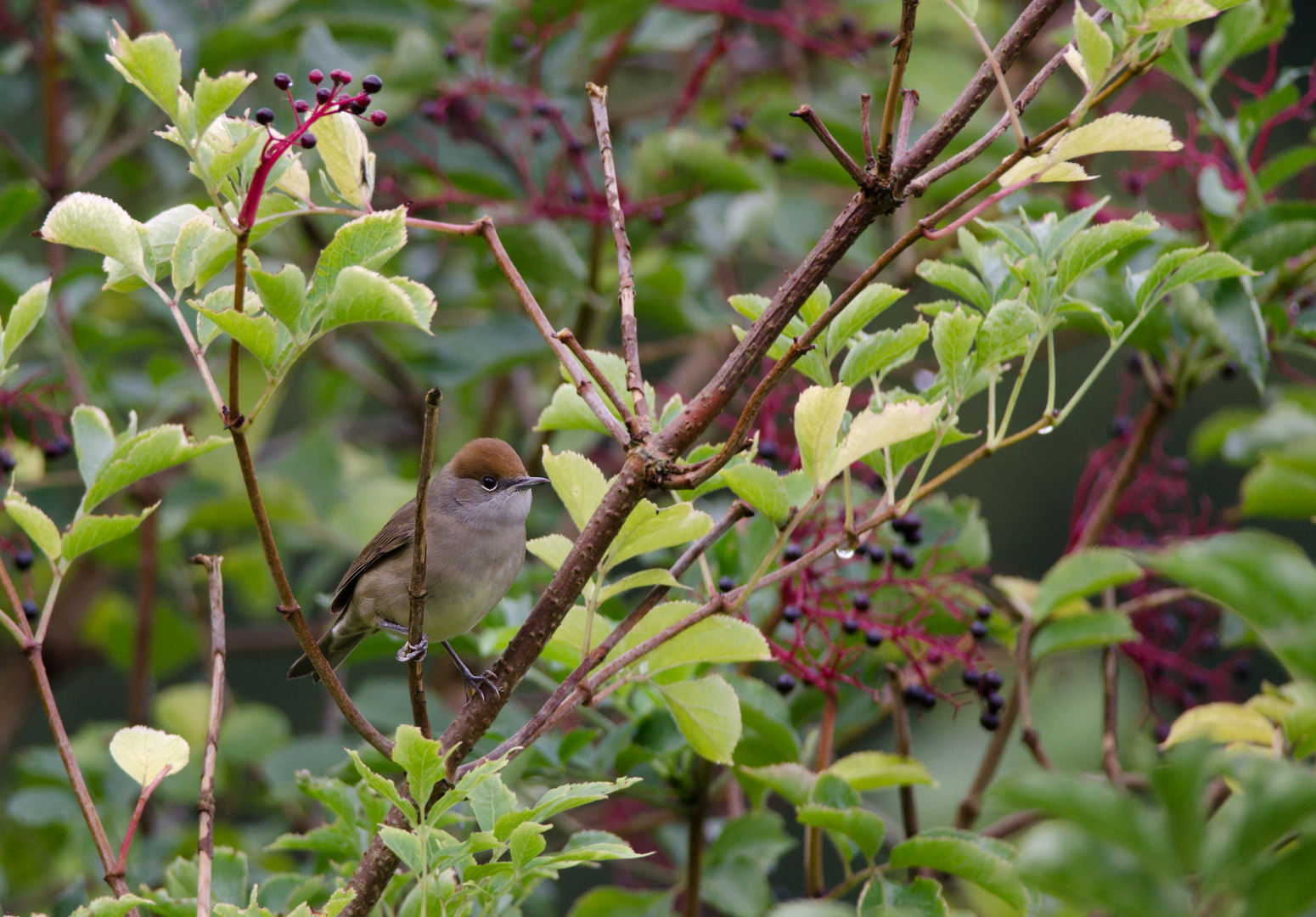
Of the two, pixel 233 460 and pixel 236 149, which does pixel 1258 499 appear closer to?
pixel 236 149

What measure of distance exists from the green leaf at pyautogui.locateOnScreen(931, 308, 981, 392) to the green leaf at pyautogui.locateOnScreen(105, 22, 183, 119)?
121 centimetres

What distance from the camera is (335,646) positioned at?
13.5 ft

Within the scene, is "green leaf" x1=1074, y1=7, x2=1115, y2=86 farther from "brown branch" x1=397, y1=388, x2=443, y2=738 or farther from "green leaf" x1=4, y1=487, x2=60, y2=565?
"green leaf" x1=4, y1=487, x2=60, y2=565

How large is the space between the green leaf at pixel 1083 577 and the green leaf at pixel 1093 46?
1.22 m

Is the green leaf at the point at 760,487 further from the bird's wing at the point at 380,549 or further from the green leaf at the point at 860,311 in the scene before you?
the bird's wing at the point at 380,549

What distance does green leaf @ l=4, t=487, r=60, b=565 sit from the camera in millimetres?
1992

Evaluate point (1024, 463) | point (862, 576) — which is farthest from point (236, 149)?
point (1024, 463)

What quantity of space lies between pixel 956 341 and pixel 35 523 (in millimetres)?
1557

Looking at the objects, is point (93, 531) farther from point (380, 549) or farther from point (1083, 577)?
point (1083, 577)

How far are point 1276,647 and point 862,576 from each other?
1990 mm

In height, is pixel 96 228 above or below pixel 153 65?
below

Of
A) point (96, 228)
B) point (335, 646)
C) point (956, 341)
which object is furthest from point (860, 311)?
point (335, 646)

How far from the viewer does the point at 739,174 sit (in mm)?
4082

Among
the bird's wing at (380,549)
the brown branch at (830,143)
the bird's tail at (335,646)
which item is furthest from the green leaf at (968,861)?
the bird's tail at (335,646)
